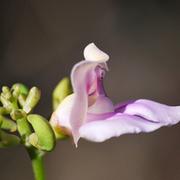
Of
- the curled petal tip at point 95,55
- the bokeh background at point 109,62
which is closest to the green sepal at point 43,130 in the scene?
the curled petal tip at point 95,55

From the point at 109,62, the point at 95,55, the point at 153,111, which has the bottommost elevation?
the point at 109,62

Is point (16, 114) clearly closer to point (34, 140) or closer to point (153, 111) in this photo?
point (34, 140)

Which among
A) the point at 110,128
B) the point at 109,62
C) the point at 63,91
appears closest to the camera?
the point at 110,128

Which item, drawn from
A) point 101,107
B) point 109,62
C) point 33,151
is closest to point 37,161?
point 33,151

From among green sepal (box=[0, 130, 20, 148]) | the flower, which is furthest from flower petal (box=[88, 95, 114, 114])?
green sepal (box=[0, 130, 20, 148])

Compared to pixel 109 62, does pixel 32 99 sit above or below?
above

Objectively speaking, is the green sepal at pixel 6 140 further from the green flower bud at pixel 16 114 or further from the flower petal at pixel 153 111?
the flower petal at pixel 153 111

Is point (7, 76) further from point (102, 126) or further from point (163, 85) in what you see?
point (102, 126)

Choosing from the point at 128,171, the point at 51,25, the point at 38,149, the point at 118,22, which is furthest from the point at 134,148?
the point at 38,149
